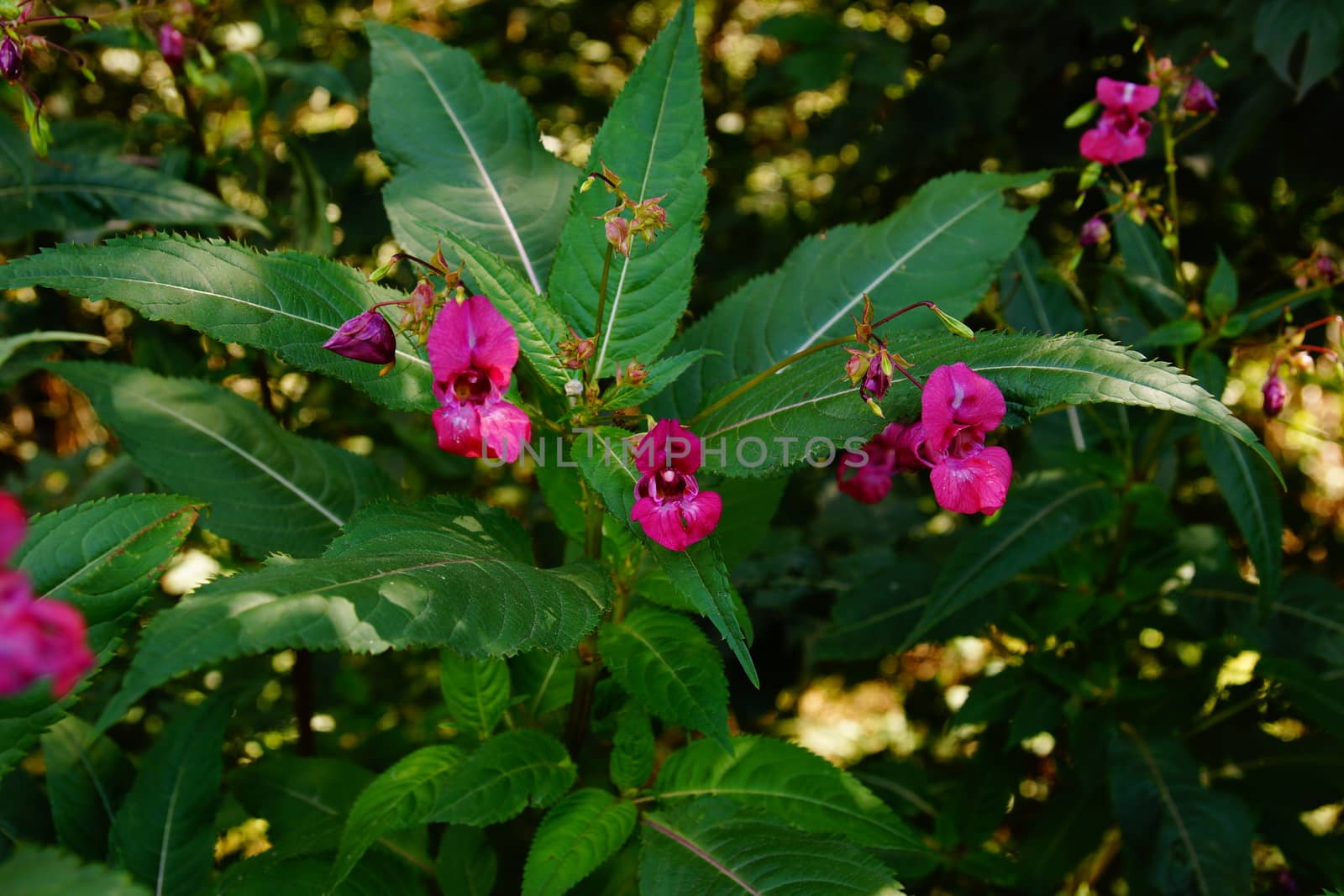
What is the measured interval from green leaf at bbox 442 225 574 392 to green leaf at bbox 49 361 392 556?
1.87 ft

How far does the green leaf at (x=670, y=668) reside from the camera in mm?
1163

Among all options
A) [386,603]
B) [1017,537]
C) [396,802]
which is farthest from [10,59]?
[1017,537]

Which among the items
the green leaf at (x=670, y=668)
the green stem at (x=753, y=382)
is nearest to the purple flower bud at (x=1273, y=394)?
the green stem at (x=753, y=382)

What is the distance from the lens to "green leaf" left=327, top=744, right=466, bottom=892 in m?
1.17

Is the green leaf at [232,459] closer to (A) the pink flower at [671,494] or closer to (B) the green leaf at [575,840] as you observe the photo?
(B) the green leaf at [575,840]

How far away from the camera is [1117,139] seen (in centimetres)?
165

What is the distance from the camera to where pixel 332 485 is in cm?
164

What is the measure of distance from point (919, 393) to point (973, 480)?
12cm

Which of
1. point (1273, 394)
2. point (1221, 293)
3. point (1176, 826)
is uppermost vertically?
point (1221, 293)

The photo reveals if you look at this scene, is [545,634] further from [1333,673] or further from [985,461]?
[1333,673]

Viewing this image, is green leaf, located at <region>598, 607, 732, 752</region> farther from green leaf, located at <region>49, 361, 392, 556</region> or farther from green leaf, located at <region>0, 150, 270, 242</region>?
green leaf, located at <region>0, 150, 270, 242</region>

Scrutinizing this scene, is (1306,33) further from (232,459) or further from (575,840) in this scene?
(232,459)

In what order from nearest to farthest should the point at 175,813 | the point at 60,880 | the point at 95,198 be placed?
the point at 60,880 → the point at 175,813 → the point at 95,198

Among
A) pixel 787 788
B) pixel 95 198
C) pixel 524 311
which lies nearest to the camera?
pixel 524 311
